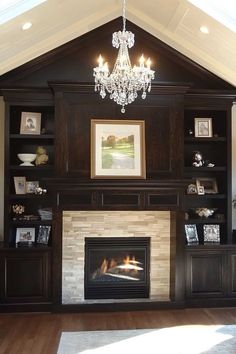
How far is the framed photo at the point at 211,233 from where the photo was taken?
18.4 feet

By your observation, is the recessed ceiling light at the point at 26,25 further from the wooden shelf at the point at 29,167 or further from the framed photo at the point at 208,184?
the framed photo at the point at 208,184

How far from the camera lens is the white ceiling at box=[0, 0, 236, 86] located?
13.9 feet

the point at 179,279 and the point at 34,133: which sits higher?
the point at 34,133

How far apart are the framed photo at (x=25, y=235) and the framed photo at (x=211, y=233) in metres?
2.36

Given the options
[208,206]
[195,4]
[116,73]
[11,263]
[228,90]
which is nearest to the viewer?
[116,73]

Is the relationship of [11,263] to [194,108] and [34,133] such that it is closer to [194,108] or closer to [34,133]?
[34,133]

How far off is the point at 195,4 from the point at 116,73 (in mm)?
1127

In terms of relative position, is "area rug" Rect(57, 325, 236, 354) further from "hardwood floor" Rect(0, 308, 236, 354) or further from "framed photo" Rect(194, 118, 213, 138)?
"framed photo" Rect(194, 118, 213, 138)

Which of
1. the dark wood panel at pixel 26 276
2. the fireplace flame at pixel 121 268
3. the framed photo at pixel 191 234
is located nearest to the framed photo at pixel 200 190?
the framed photo at pixel 191 234

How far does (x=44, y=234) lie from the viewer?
17.6 feet

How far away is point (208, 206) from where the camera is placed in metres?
5.88

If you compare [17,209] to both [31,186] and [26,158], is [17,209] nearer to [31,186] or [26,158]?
[31,186]

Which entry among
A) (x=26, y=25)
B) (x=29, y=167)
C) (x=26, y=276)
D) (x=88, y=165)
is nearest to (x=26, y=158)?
(x=29, y=167)

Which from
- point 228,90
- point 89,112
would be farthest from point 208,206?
point 89,112
